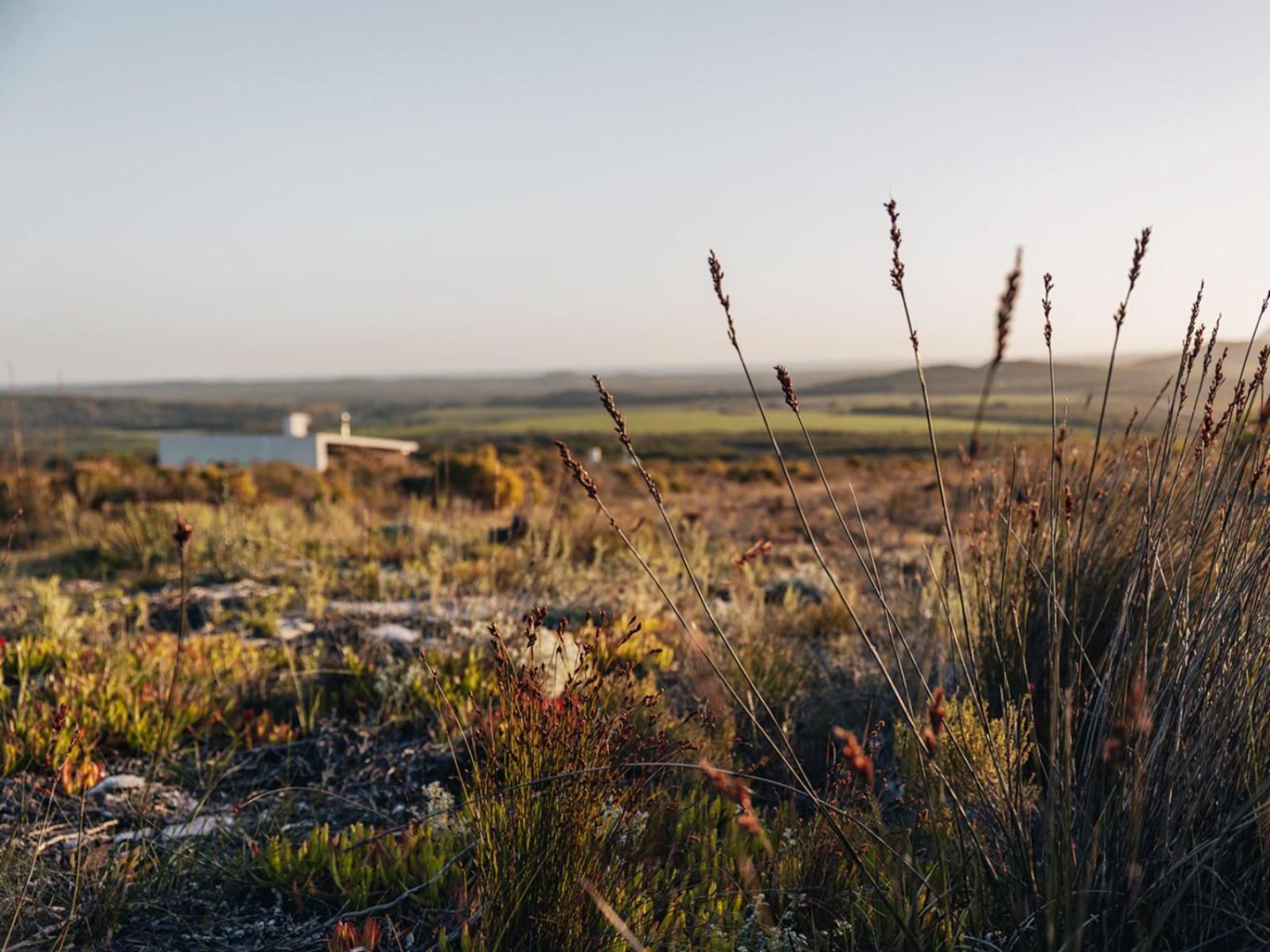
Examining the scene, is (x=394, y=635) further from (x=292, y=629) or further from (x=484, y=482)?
(x=484, y=482)

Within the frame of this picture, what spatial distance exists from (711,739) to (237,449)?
31.2 m

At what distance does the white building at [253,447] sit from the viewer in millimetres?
29703

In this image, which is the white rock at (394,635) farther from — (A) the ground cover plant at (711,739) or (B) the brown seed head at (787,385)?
(B) the brown seed head at (787,385)

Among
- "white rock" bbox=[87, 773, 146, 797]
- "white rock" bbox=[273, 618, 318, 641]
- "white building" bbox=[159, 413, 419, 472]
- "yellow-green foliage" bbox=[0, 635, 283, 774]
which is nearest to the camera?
"white rock" bbox=[87, 773, 146, 797]

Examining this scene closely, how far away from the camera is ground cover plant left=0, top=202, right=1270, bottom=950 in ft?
6.14

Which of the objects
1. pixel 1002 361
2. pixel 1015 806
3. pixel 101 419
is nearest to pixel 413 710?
pixel 1015 806

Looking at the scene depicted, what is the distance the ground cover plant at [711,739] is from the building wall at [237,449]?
23.4m

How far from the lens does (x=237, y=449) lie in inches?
1246

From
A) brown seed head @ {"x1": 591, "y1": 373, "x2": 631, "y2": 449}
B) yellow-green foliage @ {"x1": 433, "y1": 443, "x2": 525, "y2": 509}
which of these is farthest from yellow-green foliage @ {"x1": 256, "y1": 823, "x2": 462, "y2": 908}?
yellow-green foliage @ {"x1": 433, "y1": 443, "x2": 525, "y2": 509}

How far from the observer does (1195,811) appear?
185 cm

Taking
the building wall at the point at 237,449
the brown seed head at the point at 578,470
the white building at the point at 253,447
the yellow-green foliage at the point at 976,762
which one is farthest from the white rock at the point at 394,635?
the building wall at the point at 237,449

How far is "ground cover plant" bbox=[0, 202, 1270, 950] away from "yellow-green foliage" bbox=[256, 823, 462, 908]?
13mm

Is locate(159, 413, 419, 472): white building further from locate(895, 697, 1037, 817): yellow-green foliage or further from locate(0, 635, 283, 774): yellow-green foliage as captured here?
locate(895, 697, 1037, 817): yellow-green foliage

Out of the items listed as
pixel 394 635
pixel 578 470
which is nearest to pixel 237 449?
pixel 394 635
